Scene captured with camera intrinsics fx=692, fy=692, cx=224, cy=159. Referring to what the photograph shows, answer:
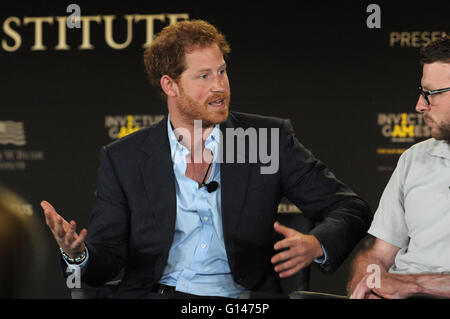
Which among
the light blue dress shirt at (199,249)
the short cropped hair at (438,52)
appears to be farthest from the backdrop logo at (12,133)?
the short cropped hair at (438,52)

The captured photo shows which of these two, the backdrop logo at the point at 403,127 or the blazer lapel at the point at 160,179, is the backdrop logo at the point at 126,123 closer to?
the backdrop logo at the point at 403,127

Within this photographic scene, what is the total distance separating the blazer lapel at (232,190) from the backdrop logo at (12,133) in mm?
2357

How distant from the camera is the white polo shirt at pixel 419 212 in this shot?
7.57ft

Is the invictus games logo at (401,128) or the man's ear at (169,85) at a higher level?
the man's ear at (169,85)

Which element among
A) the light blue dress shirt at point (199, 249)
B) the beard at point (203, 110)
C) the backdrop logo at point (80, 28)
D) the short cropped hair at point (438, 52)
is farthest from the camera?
the backdrop logo at point (80, 28)

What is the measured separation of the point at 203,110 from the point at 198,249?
1.78ft

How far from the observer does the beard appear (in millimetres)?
2682

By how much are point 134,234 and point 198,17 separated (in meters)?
2.23

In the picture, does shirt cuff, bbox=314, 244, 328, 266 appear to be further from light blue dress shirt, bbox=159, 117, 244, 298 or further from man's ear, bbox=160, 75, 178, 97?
man's ear, bbox=160, 75, 178, 97

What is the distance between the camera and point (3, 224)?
4672mm

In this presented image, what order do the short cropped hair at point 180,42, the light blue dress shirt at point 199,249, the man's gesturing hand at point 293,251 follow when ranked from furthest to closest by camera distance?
the short cropped hair at point 180,42 → the light blue dress shirt at point 199,249 → the man's gesturing hand at point 293,251

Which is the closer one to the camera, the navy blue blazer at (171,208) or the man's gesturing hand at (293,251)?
the man's gesturing hand at (293,251)

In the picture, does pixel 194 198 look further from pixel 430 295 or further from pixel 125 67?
pixel 125 67

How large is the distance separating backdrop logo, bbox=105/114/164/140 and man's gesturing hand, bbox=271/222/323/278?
243 centimetres
